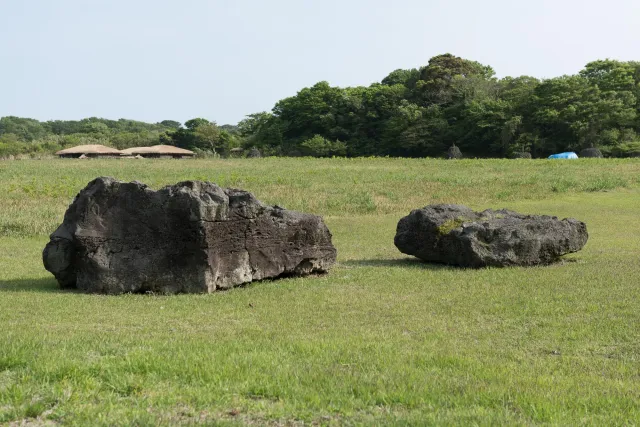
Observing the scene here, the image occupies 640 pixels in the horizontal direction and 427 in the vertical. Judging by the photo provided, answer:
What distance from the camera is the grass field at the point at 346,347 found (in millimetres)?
5941

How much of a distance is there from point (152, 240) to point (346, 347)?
712 centimetres

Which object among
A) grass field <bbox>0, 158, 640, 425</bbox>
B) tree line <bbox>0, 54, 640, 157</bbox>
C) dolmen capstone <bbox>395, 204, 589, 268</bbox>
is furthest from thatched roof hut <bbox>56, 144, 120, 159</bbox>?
dolmen capstone <bbox>395, 204, 589, 268</bbox>

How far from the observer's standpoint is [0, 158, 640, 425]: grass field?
5.94 metres

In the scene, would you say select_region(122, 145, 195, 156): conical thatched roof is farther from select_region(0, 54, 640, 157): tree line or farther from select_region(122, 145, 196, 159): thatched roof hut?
select_region(0, 54, 640, 157): tree line

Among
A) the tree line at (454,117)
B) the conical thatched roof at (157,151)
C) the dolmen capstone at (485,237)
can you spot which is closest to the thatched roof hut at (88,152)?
the conical thatched roof at (157,151)

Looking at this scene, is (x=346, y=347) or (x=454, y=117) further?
(x=454, y=117)

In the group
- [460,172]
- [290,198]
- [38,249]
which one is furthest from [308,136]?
[38,249]

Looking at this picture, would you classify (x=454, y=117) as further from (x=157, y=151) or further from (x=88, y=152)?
(x=88, y=152)

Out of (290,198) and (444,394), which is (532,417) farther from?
(290,198)

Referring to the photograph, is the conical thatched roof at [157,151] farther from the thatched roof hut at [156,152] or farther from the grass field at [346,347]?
the grass field at [346,347]

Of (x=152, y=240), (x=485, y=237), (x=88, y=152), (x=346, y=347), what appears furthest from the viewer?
(x=88, y=152)

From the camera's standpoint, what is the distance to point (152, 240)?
14.4 metres

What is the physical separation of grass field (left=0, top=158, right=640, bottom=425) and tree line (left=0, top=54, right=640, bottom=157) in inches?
2332

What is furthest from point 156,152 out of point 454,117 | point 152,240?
point 152,240
